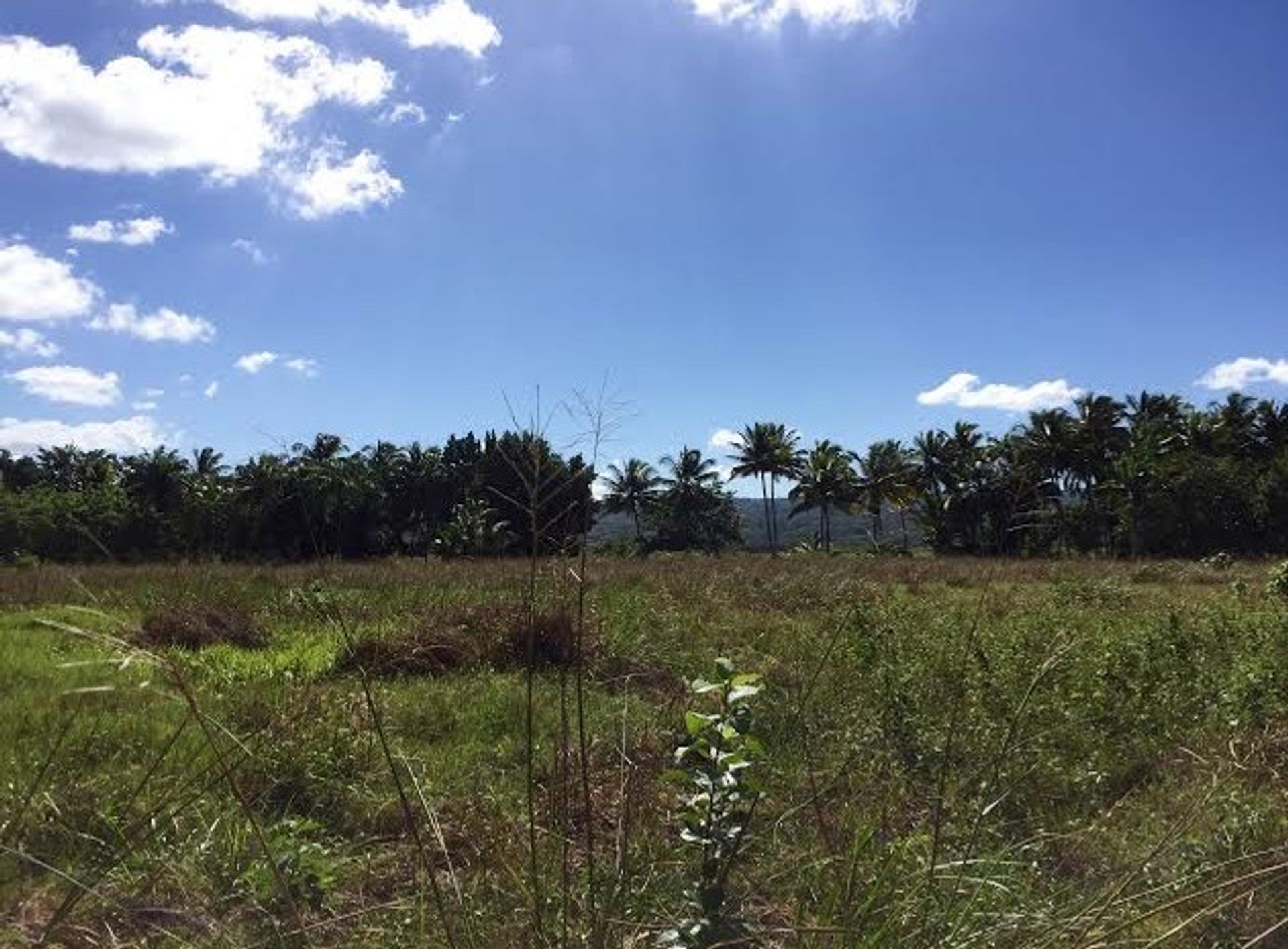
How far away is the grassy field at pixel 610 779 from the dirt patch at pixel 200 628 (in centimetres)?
5

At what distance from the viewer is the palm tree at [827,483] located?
67.1 metres

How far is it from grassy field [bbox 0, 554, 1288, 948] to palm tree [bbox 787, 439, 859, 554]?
54.8m

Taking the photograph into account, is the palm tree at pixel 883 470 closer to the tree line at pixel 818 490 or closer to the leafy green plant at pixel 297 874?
the tree line at pixel 818 490

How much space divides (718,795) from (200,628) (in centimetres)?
992

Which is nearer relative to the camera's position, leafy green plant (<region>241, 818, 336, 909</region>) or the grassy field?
the grassy field

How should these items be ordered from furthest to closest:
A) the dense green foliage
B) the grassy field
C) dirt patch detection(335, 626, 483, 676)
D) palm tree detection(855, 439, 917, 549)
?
palm tree detection(855, 439, 917, 549), the dense green foliage, dirt patch detection(335, 626, 483, 676), the grassy field

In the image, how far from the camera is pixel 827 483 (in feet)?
220

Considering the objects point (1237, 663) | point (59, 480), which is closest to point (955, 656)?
point (1237, 663)

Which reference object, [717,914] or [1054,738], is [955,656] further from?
[717,914]

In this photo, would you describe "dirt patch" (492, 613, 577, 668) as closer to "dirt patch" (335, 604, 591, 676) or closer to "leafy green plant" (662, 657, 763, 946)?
"dirt patch" (335, 604, 591, 676)

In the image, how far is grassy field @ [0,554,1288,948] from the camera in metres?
2.53

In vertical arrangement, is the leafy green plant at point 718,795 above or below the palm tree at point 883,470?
below

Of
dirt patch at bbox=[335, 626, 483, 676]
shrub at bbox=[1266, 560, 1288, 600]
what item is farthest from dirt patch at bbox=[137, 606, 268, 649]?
shrub at bbox=[1266, 560, 1288, 600]

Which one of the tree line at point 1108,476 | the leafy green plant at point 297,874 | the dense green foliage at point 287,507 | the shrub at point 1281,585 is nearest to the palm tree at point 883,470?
the tree line at point 1108,476
